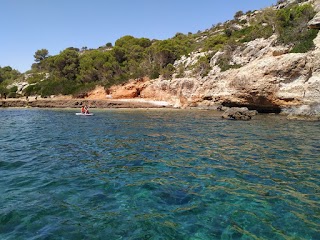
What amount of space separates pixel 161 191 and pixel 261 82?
1020 inches

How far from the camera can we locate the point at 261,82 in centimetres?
3080

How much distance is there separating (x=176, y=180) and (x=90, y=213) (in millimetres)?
3159

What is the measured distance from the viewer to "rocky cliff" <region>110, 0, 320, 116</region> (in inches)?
1098

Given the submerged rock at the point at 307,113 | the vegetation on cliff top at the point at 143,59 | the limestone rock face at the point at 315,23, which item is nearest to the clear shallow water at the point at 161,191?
the submerged rock at the point at 307,113

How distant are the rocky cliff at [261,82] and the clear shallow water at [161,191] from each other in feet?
50.2

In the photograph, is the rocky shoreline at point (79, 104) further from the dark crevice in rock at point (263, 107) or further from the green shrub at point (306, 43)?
the green shrub at point (306, 43)

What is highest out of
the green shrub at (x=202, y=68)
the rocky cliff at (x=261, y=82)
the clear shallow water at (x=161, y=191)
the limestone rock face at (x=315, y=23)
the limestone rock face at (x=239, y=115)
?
the limestone rock face at (x=315, y=23)

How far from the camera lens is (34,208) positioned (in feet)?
22.2

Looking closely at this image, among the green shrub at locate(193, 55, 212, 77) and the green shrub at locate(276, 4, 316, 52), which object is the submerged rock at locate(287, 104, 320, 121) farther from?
the green shrub at locate(193, 55, 212, 77)

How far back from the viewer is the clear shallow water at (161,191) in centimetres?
587

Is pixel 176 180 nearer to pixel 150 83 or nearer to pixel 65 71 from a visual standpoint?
pixel 150 83

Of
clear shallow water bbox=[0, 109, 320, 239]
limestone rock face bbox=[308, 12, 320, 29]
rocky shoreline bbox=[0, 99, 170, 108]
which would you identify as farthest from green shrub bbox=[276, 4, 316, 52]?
clear shallow water bbox=[0, 109, 320, 239]

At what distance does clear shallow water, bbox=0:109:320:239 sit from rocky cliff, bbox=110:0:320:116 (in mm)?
15301

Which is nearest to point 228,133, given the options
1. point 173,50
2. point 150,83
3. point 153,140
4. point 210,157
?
point 153,140
